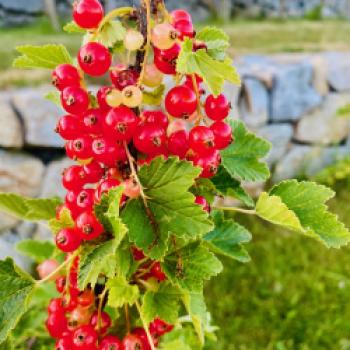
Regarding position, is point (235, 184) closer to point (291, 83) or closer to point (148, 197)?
point (148, 197)

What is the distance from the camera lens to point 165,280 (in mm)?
927

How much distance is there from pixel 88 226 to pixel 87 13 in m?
0.29

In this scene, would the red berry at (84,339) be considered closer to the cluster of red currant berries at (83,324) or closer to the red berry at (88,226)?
the cluster of red currant berries at (83,324)

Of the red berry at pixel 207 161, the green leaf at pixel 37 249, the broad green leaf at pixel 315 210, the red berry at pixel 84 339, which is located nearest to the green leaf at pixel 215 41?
the red berry at pixel 207 161

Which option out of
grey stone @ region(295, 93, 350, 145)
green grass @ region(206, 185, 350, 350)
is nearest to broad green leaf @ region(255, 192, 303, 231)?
green grass @ region(206, 185, 350, 350)

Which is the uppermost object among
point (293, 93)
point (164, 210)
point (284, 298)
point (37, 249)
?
point (164, 210)

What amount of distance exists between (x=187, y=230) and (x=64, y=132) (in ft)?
0.74

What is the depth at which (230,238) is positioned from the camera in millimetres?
1028

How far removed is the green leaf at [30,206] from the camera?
1.00 metres

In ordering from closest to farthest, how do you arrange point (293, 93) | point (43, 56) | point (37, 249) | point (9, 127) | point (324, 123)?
point (43, 56) < point (37, 249) < point (9, 127) < point (293, 93) < point (324, 123)

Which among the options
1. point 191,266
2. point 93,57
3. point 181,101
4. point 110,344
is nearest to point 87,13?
point 93,57

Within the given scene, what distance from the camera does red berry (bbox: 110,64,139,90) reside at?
30.2 inches

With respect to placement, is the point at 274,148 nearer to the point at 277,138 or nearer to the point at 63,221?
the point at 277,138

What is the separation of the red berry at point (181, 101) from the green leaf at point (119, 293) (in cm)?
27
